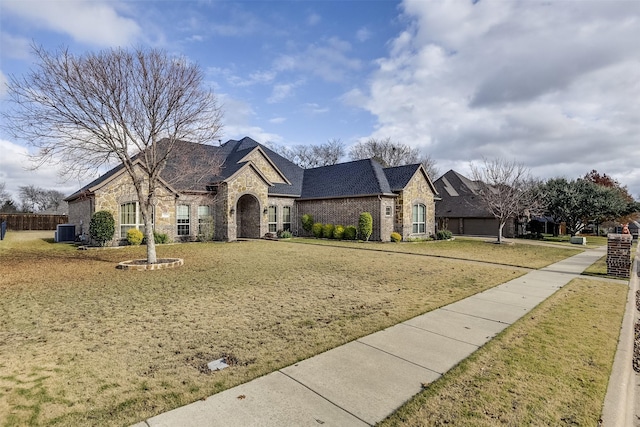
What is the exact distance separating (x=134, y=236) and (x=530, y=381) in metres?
18.9

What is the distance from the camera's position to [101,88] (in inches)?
444

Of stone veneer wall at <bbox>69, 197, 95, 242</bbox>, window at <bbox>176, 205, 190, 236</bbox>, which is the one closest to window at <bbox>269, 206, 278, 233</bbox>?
window at <bbox>176, 205, 190, 236</bbox>

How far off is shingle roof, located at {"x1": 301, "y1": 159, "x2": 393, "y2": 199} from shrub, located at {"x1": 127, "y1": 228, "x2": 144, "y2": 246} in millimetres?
12460

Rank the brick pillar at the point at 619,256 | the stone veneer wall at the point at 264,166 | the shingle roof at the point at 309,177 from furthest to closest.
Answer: the stone veneer wall at the point at 264,166, the shingle roof at the point at 309,177, the brick pillar at the point at 619,256

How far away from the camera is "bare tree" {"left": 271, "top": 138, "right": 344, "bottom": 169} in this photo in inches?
2162

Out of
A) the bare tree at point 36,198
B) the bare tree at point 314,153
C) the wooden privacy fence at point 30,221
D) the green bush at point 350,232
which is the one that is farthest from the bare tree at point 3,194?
the green bush at point 350,232

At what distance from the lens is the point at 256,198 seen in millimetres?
22875

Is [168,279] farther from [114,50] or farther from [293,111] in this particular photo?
[293,111]

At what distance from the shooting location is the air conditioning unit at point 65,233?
21.2 m

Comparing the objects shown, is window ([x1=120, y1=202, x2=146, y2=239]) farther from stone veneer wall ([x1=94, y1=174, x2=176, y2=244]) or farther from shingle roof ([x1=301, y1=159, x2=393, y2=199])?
shingle roof ([x1=301, y1=159, x2=393, y2=199])

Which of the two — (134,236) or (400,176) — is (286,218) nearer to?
(400,176)

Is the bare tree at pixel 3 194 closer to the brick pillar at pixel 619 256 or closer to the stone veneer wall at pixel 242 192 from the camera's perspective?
the stone veneer wall at pixel 242 192

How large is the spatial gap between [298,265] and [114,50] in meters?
10.3

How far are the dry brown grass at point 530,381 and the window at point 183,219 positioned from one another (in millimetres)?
19173
